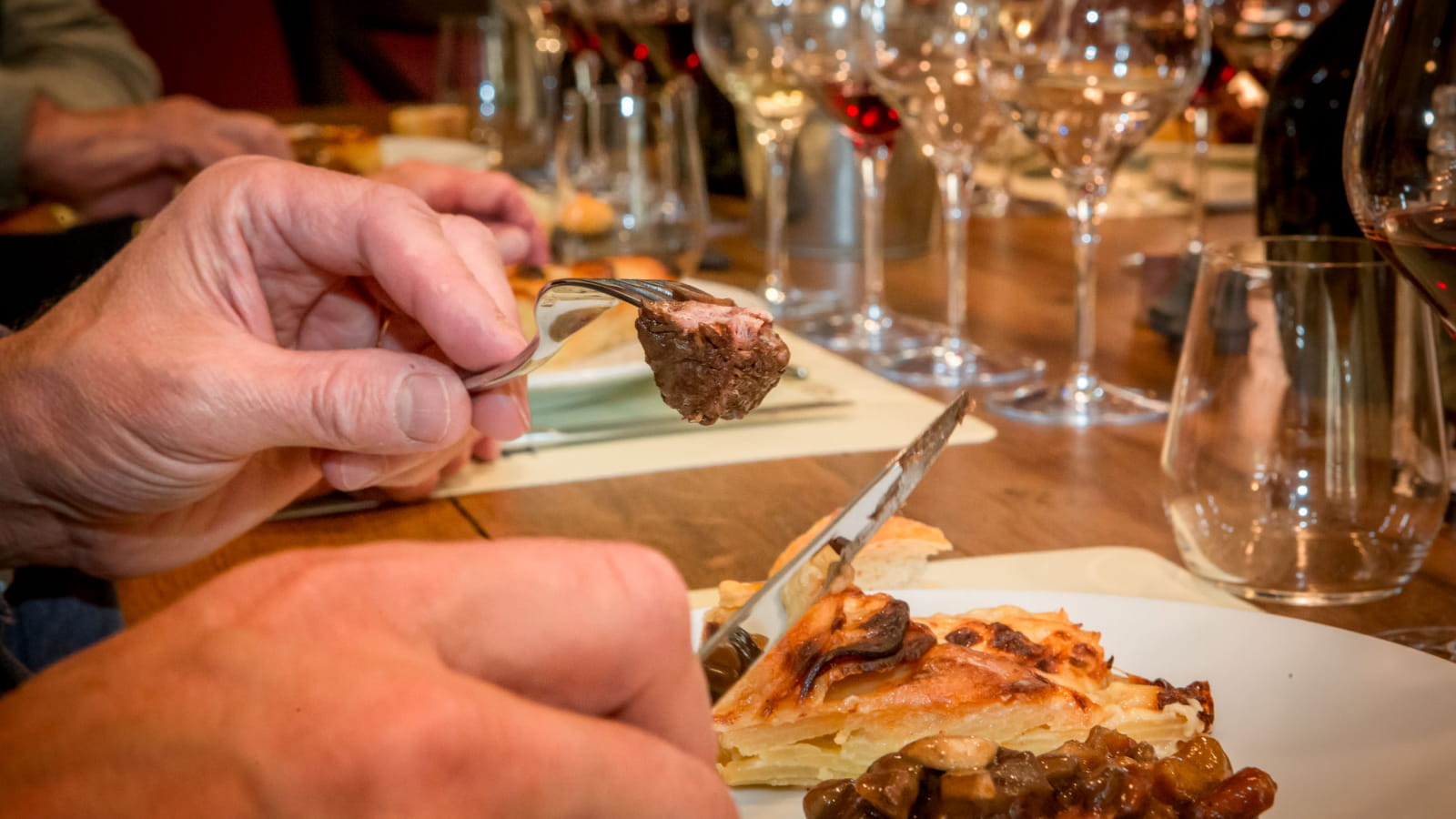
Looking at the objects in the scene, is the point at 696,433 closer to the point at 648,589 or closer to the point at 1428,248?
the point at 1428,248

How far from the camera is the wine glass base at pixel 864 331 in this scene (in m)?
1.40

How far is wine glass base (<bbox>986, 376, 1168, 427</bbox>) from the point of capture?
3.71ft

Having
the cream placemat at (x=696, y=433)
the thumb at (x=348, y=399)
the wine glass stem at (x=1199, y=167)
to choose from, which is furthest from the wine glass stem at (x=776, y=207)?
the thumb at (x=348, y=399)

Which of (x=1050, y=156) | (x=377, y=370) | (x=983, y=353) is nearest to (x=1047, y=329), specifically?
(x=983, y=353)

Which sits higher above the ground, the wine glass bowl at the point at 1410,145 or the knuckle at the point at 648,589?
the wine glass bowl at the point at 1410,145

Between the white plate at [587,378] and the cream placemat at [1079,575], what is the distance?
0.37 m

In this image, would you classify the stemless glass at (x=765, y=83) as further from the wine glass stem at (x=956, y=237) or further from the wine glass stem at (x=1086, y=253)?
the wine glass stem at (x=1086, y=253)

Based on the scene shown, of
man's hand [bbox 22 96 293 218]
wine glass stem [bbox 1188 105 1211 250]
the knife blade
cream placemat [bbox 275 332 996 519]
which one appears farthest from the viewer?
man's hand [bbox 22 96 293 218]

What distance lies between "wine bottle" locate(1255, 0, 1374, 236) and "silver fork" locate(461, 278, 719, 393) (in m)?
0.73

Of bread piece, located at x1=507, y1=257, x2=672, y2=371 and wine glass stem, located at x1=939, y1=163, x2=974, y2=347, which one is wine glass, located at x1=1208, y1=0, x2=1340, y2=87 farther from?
bread piece, located at x1=507, y1=257, x2=672, y2=371

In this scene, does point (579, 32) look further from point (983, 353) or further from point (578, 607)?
point (578, 607)

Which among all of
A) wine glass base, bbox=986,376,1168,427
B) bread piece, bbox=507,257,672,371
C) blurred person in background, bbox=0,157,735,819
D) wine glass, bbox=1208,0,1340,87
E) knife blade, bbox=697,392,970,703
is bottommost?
wine glass base, bbox=986,376,1168,427

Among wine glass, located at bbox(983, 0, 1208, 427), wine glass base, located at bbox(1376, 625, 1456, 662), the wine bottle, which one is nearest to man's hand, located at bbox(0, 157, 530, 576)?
wine glass base, located at bbox(1376, 625, 1456, 662)

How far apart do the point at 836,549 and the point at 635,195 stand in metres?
1.16
